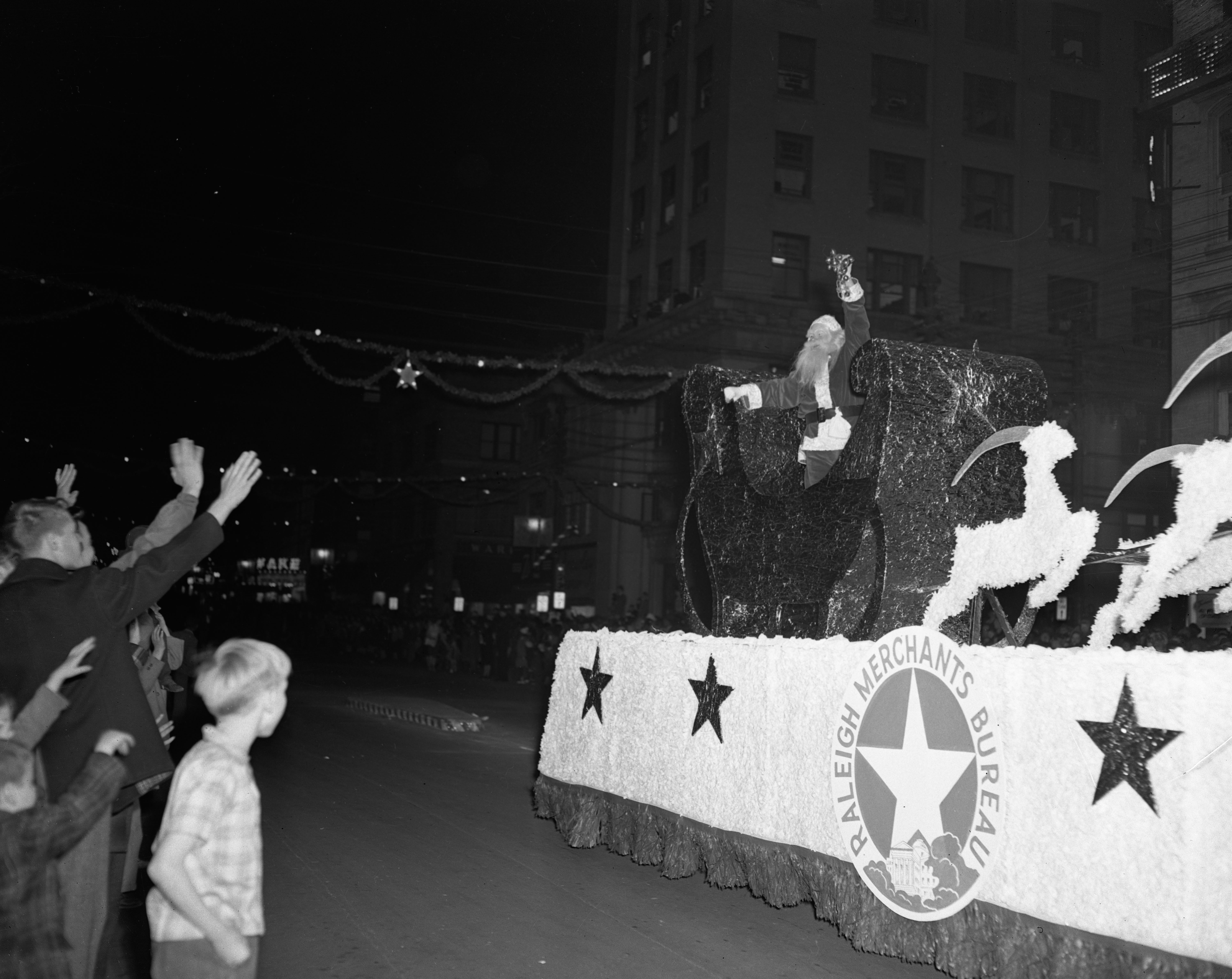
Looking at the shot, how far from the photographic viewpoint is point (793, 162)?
32594 millimetres

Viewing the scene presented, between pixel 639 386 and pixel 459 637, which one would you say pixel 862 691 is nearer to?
pixel 459 637

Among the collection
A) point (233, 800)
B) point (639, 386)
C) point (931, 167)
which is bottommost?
point (233, 800)

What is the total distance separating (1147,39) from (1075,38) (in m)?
2.26

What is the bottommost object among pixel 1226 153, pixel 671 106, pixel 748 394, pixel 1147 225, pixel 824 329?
pixel 748 394

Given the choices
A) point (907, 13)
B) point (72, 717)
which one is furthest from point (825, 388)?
point (907, 13)

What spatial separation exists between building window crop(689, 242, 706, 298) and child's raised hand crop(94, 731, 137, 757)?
29.9 metres

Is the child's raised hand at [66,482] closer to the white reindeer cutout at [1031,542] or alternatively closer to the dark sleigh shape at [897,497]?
the dark sleigh shape at [897,497]

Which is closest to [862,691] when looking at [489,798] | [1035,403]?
[1035,403]

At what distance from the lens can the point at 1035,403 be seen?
6445 millimetres

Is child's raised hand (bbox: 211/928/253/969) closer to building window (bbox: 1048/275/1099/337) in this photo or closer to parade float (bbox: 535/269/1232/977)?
parade float (bbox: 535/269/1232/977)

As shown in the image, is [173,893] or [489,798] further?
[489,798]

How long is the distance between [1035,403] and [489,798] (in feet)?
19.4

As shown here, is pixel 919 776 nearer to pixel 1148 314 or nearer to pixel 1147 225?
pixel 1148 314

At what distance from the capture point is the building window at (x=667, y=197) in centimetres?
3538
